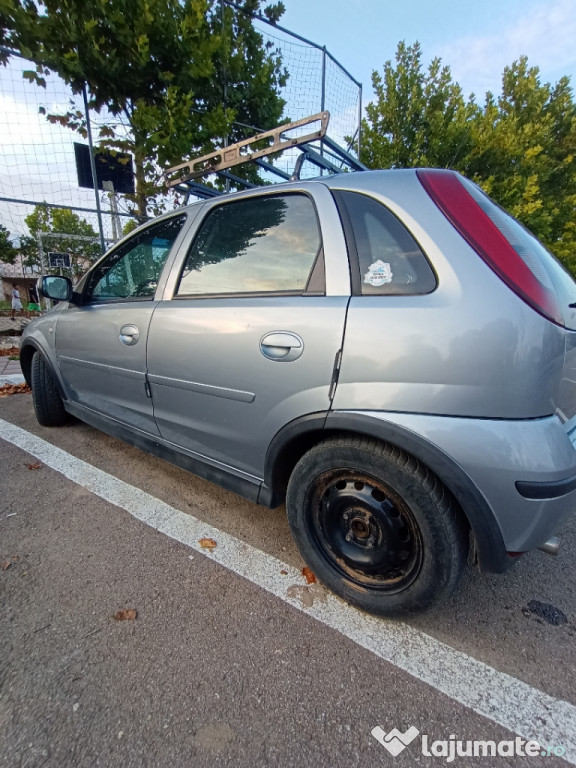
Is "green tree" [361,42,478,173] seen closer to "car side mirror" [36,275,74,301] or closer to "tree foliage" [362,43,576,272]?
"tree foliage" [362,43,576,272]

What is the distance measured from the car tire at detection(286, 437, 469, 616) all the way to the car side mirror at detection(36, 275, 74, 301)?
2.26 m

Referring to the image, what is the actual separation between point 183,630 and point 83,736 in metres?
0.42

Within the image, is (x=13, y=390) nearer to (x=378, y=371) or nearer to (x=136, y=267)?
(x=136, y=267)

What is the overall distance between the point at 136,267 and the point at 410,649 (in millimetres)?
2632

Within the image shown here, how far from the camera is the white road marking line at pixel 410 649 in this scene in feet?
3.85

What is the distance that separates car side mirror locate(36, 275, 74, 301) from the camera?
265 centimetres

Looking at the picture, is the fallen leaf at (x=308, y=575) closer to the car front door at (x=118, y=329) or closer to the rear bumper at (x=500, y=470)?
the rear bumper at (x=500, y=470)

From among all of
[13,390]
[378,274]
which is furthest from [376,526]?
[13,390]

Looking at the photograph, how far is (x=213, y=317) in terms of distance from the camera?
181 centimetres

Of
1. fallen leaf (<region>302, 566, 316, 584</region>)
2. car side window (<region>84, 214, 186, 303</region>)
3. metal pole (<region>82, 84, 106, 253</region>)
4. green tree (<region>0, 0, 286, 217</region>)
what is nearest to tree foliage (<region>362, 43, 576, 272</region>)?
green tree (<region>0, 0, 286, 217</region>)

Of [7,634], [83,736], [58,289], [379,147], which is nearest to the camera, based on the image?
[83,736]

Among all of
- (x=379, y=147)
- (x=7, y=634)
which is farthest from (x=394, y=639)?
(x=379, y=147)

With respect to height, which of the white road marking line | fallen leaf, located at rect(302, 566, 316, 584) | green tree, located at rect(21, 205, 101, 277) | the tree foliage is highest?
the tree foliage

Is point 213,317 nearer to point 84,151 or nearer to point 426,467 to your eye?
point 426,467
